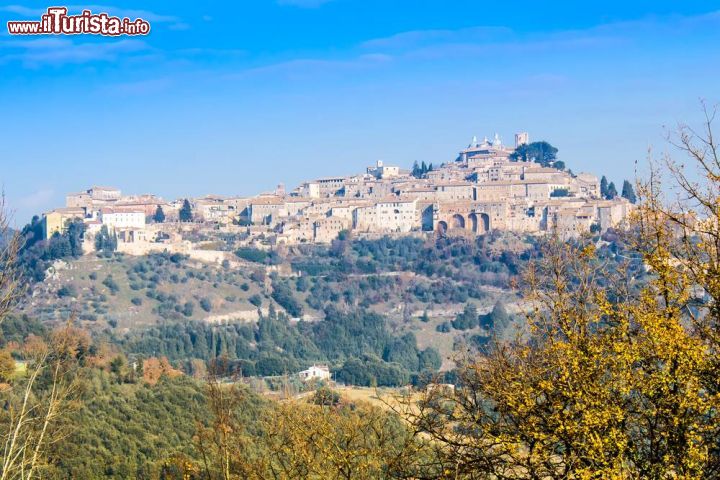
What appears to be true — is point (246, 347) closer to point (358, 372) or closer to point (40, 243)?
point (358, 372)

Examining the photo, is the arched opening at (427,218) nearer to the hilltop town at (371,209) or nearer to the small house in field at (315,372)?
the hilltop town at (371,209)

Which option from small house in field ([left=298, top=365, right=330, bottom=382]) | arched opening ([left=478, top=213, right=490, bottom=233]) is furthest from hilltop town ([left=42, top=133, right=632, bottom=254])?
small house in field ([left=298, top=365, right=330, bottom=382])

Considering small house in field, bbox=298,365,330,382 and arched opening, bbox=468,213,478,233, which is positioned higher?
arched opening, bbox=468,213,478,233

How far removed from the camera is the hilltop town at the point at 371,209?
73.0 metres

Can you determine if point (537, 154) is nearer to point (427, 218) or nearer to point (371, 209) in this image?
point (427, 218)

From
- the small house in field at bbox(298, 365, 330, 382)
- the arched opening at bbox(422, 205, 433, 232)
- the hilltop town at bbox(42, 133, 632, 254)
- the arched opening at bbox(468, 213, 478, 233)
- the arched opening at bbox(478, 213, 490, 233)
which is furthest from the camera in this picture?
the arched opening at bbox(422, 205, 433, 232)

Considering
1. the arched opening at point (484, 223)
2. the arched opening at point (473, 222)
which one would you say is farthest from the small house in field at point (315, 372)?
the arched opening at point (473, 222)

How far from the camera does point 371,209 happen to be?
78.4 meters

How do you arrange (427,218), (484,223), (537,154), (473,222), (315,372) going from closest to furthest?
(315,372) → (484,223) → (473,222) → (427,218) → (537,154)

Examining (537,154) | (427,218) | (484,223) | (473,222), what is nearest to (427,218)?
(427,218)

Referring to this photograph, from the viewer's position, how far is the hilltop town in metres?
73.0

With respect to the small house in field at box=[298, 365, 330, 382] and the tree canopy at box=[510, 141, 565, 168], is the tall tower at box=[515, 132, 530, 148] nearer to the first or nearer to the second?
the tree canopy at box=[510, 141, 565, 168]

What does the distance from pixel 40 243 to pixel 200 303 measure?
43.6ft

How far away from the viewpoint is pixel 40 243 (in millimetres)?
69438
